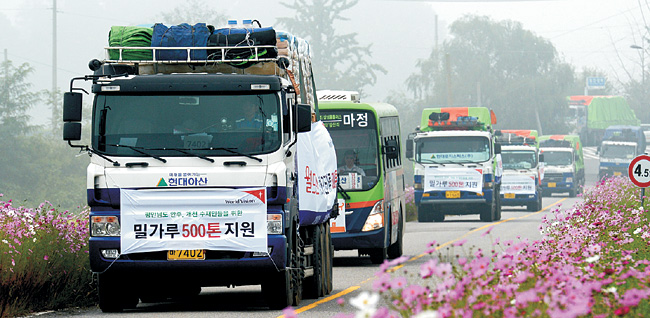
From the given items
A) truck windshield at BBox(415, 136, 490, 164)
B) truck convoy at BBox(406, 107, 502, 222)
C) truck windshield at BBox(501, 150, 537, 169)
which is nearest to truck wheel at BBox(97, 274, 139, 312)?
truck convoy at BBox(406, 107, 502, 222)

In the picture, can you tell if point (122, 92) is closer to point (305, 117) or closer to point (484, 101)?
point (305, 117)

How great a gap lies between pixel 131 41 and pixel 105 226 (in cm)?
206

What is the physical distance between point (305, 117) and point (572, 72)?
78921 millimetres

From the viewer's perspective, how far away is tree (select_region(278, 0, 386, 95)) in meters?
116

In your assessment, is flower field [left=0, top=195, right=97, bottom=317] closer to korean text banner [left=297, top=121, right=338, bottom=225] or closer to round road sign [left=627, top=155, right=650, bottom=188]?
korean text banner [left=297, top=121, right=338, bottom=225]

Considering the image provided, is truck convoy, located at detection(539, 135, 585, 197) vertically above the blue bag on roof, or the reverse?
the blue bag on roof

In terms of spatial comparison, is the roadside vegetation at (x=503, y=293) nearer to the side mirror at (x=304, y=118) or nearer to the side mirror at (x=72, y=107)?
the side mirror at (x=304, y=118)

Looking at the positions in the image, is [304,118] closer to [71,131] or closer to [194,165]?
[194,165]

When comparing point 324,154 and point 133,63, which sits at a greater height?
point 133,63

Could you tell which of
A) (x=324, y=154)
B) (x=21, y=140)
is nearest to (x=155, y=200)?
(x=324, y=154)

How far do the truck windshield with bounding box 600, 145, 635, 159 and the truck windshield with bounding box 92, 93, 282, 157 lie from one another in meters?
65.0

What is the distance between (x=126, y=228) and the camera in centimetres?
1222

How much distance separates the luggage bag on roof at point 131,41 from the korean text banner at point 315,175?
193 cm

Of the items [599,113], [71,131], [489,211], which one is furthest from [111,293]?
[599,113]
